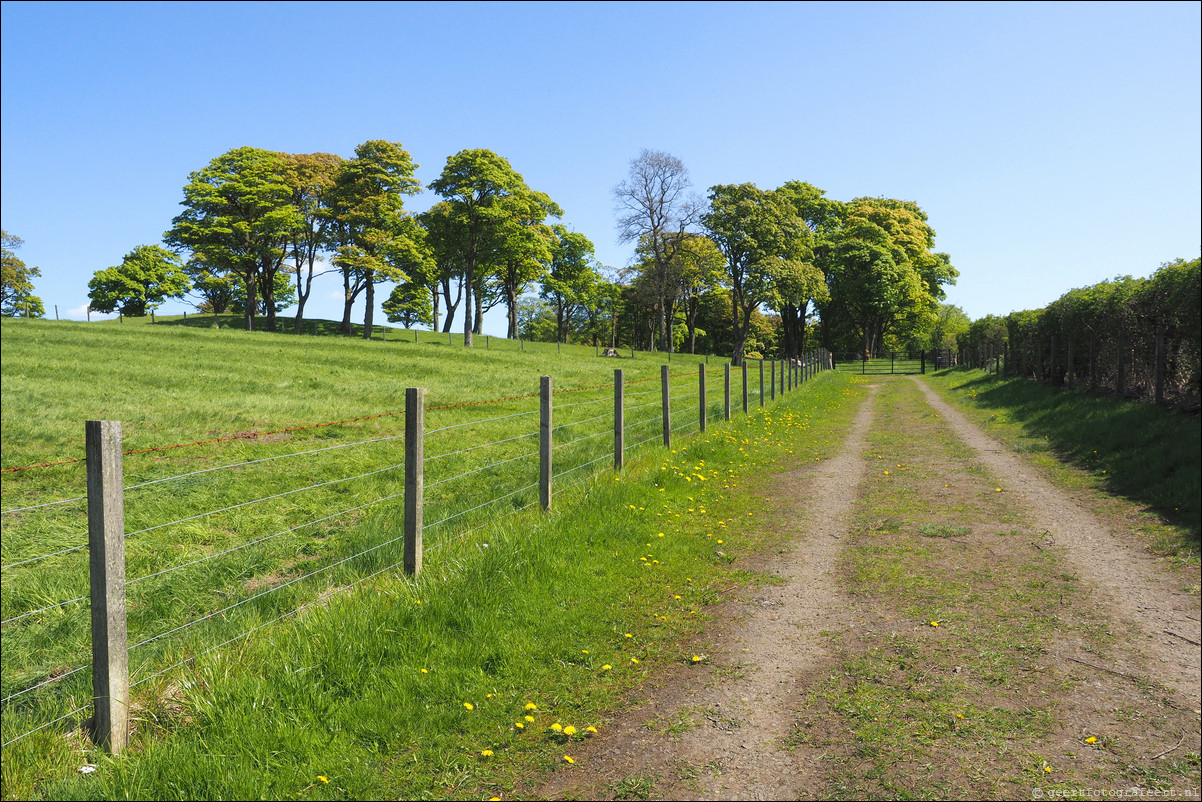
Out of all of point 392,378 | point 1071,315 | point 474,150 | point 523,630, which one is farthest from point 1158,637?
point 474,150

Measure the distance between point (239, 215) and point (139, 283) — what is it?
106ft

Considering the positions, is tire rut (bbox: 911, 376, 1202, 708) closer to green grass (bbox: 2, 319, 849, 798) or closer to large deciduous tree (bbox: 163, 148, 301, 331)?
green grass (bbox: 2, 319, 849, 798)

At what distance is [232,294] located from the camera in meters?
83.2

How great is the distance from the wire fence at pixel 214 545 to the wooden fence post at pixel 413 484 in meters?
0.02

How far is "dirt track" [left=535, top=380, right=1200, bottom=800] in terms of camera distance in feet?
11.3

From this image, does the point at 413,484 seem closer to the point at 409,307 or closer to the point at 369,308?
the point at 369,308


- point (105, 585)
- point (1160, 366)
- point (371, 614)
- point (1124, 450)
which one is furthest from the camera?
point (1160, 366)

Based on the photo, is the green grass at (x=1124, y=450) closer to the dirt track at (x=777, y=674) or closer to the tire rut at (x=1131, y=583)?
the tire rut at (x=1131, y=583)

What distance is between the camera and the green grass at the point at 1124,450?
7.45 meters

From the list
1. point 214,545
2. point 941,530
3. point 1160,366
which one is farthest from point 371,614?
point 1160,366

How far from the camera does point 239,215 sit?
5953 centimetres

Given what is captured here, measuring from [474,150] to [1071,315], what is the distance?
4305cm

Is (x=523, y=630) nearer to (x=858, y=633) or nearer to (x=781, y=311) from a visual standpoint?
(x=858, y=633)

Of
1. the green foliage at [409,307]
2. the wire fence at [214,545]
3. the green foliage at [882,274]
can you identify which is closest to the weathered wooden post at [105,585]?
the wire fence at [214,545]
